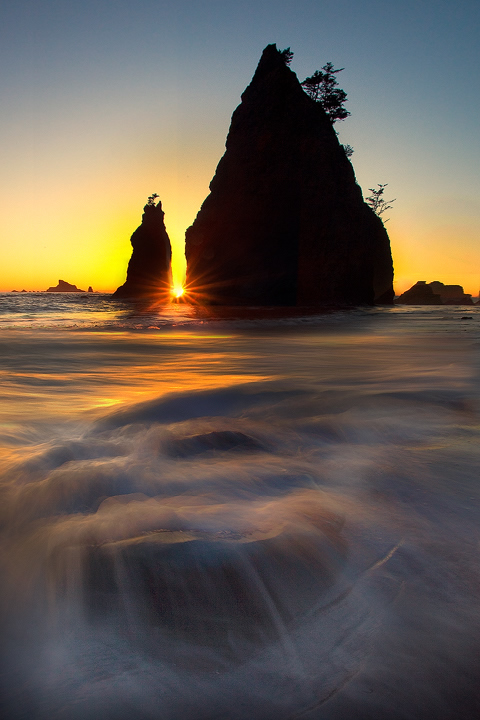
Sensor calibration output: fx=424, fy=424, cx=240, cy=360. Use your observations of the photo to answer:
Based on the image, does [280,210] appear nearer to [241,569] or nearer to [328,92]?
[328,92]

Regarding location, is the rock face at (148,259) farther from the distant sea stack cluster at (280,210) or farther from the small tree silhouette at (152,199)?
the distant sea stack cluster at (280,210)

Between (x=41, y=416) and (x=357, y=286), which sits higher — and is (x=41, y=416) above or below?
below

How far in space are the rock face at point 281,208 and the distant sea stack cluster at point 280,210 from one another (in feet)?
0.19

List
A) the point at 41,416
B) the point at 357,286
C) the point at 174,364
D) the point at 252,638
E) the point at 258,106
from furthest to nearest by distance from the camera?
the point at 357,286 → the point at 258,106 → the point at 174,364 → the point at 41,416 → the point at 252,638

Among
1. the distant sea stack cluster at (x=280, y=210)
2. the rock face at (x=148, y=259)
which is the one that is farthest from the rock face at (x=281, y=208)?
the rock face at (x=148, y=259)

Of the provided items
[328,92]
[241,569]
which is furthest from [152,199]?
[241,569]

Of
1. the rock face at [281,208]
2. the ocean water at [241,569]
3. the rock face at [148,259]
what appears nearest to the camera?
the ocean water at [241,569]

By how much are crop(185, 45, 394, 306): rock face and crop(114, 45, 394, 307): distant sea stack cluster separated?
57 mm

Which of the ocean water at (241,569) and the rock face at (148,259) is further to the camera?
the rock face at (148,259)

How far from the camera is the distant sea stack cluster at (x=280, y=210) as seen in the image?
2397cm

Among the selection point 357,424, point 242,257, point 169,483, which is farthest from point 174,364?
point 242,257

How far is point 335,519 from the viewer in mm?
1114

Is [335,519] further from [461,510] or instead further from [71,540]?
[71,540]

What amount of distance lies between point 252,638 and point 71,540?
0.50m
